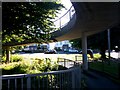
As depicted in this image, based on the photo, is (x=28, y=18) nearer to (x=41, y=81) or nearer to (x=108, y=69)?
(x=41, y=81)

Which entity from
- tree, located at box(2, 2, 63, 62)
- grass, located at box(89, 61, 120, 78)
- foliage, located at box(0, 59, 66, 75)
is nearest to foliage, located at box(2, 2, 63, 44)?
tree, located at box(2, 2, 63, 62)

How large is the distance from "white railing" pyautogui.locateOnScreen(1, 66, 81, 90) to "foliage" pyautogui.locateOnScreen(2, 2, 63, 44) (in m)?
3.85

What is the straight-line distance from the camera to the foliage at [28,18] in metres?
11.9

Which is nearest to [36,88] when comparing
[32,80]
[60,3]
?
[32,80]

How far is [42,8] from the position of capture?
12.7 metres

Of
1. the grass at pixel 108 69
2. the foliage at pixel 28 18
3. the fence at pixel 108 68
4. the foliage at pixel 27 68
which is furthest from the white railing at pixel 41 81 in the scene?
the grass at pixel 108 69

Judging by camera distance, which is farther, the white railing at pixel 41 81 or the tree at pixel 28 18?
the tree at pixel 28 18

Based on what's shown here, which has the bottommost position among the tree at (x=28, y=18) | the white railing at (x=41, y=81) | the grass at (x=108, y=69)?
the grass at (x=108, y=69)

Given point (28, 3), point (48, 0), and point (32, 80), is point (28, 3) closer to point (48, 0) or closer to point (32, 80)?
point (48, 0)

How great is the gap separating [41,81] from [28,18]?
4.76 meters

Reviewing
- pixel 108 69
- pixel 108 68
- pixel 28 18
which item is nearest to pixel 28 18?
pixel 28 18

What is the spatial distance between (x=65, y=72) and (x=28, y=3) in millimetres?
4256

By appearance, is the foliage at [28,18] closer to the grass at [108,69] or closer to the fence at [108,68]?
the fence at [108,68]

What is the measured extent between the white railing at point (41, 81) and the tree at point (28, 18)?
12.6 ft
